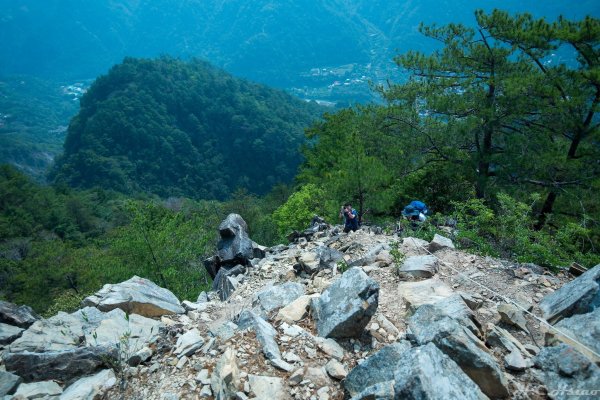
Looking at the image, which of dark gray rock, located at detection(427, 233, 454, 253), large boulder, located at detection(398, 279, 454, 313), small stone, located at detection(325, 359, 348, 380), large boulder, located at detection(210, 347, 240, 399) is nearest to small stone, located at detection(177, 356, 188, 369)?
Result: large boulder, located at detection(210, 347, 240, 399)

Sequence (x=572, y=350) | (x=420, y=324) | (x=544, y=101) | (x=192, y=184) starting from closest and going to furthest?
1. (x=572, y=350)
2. (x=420, y=324)
3. (x=544, y=101)
4. (x=192, y=184)

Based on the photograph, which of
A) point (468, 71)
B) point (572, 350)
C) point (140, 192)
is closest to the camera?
point (572, 350)

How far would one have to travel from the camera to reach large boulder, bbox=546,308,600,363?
409 centimetres

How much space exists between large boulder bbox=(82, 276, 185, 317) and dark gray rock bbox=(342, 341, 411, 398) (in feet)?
18.1

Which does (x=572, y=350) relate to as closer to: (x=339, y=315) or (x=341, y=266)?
(x=339, y=315)

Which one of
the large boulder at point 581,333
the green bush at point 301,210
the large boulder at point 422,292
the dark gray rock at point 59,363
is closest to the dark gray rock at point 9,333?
the dark gray rock at point 59,363

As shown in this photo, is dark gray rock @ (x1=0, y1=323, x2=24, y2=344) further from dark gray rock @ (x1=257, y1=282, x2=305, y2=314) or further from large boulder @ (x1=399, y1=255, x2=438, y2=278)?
large boulder @ (x1=399, y1=255, x2=438, y2=278)

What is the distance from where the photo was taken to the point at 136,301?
8727 mm

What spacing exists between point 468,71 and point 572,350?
1342 cm

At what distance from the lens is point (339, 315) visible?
5.14 meters

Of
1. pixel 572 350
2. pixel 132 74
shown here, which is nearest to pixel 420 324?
pixel 572 350

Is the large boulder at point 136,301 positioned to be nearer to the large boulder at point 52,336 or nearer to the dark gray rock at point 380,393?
the large boulder at point 52,336

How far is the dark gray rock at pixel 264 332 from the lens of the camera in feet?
15.8

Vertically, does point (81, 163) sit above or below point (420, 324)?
above
